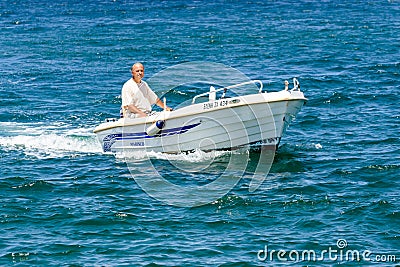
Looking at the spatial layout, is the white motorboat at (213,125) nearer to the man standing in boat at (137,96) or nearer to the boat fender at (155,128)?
the boat fender at (155,128)

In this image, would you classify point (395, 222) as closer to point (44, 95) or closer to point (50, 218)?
point (50, 218)

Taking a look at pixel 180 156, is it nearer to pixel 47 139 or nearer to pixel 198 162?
pixel 198 162

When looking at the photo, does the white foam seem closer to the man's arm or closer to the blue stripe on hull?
the blue stripe on hull

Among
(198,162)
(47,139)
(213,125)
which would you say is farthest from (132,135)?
(47,139)

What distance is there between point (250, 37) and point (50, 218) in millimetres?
26015

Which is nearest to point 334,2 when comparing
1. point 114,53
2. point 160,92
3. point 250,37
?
point 250,37

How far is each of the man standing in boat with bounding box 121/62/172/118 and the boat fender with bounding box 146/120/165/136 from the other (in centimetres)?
36

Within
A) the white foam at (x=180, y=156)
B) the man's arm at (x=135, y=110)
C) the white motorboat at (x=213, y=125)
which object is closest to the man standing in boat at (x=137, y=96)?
the man's arm at (x=135, y=110)

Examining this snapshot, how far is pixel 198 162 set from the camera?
20.4 metres

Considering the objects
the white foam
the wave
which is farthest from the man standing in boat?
the wave

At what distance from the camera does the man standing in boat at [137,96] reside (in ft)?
65.1

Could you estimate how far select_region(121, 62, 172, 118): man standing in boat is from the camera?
781 inches

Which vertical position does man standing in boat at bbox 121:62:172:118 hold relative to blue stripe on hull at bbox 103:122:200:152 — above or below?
above

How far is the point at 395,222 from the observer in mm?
16016
